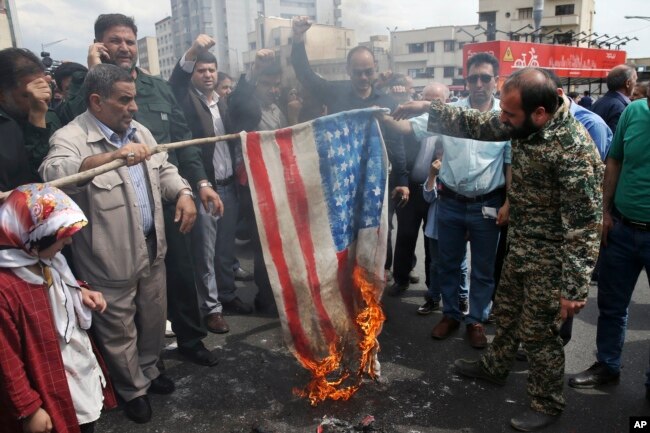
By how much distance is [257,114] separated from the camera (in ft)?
14.3

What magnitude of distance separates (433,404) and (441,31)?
176 ft

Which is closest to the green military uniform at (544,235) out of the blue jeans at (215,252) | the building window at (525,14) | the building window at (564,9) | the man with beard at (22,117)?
the blue jeans at (215,252)

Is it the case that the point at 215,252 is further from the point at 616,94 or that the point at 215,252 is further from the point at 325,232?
the point at 616,94

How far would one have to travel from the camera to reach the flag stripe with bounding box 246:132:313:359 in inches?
113

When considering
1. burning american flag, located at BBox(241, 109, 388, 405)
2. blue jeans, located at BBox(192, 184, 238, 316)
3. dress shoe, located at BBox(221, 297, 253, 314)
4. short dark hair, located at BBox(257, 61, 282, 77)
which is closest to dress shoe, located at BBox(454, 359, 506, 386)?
burning american flag, located at BBox(241, 109, 388, 405)

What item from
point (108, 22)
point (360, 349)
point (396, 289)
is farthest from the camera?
point (396, 289)

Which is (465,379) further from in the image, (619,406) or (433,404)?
(619,406)

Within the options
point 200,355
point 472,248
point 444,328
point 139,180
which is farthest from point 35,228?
point 444,328

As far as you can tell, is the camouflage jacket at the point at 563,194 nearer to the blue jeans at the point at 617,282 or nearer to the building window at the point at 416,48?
the blue jeans at the point at 617,282

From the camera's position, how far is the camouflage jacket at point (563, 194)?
2434mm

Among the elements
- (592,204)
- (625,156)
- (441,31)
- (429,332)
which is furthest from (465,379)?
(441,31)

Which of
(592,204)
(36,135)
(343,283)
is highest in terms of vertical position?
(36,135)

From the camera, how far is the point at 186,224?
288cm

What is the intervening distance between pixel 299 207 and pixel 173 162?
1204 millimetres
